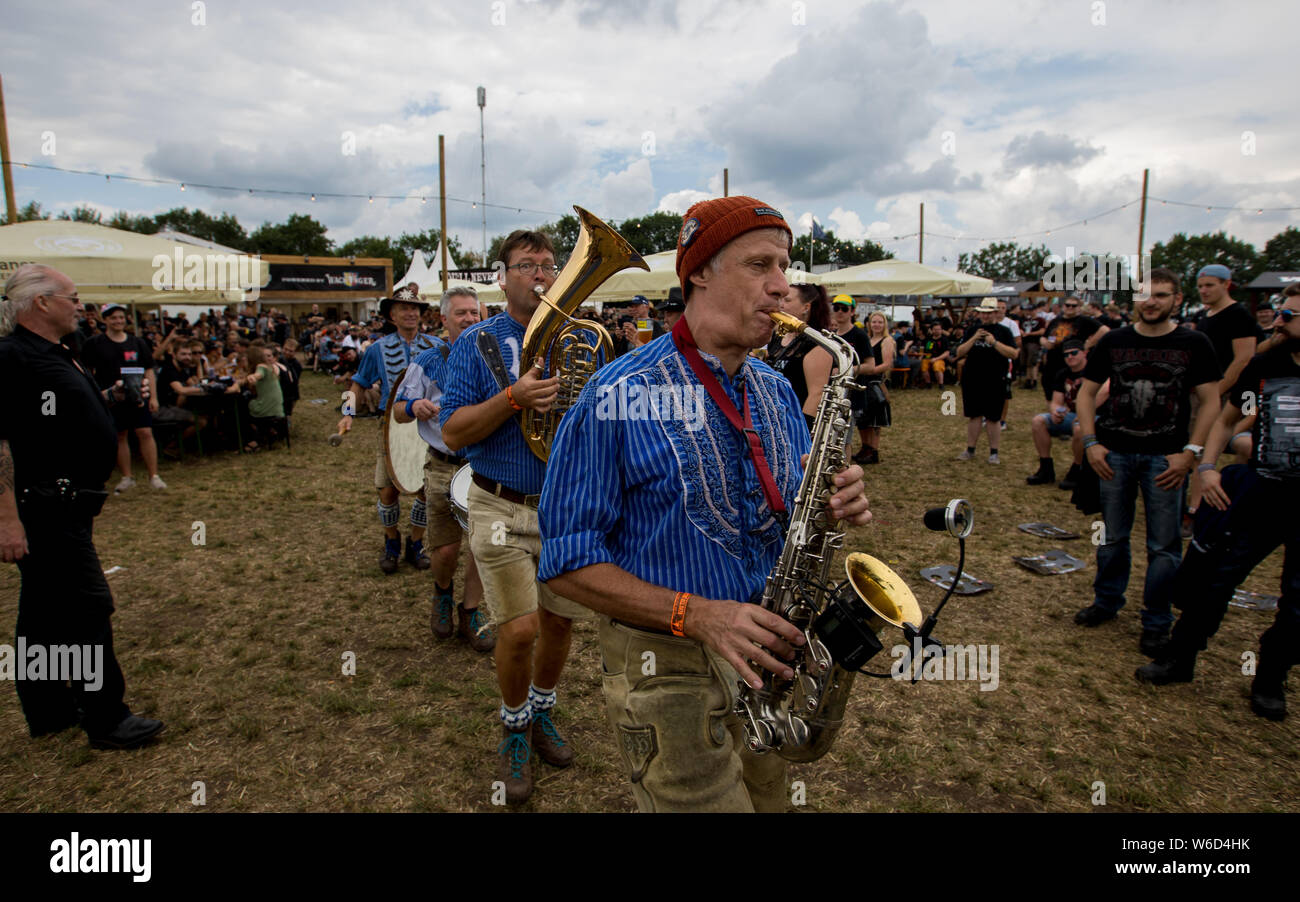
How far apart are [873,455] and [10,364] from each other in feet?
30.7

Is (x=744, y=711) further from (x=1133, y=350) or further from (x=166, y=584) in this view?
(x=166, y=584)

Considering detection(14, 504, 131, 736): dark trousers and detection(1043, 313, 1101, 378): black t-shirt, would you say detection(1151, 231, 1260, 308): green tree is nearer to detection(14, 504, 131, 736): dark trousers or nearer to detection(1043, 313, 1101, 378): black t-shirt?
detection(1043, 313, 1101, 378): black t-shirt

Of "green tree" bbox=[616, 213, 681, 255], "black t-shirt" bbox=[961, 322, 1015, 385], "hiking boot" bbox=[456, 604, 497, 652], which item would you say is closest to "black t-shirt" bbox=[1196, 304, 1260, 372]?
"black t-shirt" bbox=[961, 322, 1015, 385]

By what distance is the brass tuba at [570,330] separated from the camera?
10.7 ft

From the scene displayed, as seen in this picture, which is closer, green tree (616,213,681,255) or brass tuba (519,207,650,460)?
brass tuba (519,207,650,460)

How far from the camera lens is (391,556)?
6.57m

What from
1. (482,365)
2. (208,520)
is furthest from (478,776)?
(208,520)

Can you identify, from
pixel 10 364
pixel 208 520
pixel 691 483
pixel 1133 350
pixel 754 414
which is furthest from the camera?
pixel 208 520

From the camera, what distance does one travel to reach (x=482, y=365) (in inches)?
137

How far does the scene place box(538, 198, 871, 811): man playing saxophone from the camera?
1.88 m

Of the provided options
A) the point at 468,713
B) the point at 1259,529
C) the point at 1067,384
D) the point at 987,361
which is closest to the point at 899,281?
the point at 987,361

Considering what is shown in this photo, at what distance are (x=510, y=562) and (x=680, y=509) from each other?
164 centimetres
